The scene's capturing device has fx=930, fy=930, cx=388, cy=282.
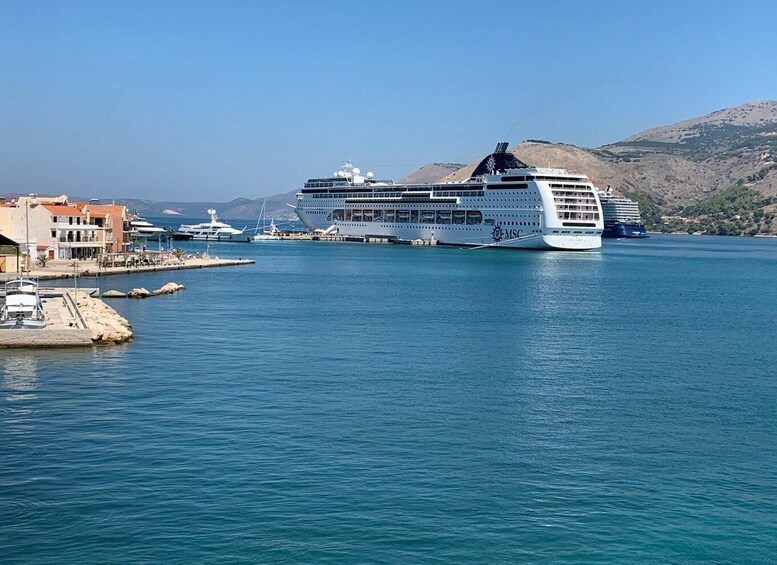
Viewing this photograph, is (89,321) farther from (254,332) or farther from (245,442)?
(245,442)

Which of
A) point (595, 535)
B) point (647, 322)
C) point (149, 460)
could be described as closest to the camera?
point (595, 535)

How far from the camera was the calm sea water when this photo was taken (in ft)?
39.8

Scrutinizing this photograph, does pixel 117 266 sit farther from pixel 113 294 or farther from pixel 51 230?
pixel 113 294

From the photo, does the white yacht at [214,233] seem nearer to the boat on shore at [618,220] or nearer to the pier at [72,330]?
the boat on shore at [618,220]

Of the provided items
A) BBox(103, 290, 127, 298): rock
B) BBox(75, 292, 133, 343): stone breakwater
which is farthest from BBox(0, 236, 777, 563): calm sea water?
BBox(103, 290, 127, 298): rock

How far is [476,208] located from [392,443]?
258 ft

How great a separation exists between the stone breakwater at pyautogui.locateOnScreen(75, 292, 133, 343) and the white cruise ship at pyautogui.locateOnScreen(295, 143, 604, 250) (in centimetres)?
5772

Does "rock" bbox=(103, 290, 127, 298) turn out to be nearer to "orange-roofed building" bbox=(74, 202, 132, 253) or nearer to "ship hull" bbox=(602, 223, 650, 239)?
"orange-roofed building" bbox=(74, 202, 132, 253)

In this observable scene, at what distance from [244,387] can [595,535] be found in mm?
10401

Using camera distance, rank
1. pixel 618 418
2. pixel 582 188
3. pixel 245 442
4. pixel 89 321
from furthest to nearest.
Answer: pixel 582 188 → pixel 89 321 → pixel 618 418 → pixel 245 442

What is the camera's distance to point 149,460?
49.1ft

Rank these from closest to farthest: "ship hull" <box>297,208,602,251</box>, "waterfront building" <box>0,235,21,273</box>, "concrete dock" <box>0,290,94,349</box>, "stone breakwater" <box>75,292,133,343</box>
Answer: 1. "concrete dock" <box>0,290,94,349</box>
2. "stone breakwater" <box>75,292,133,343</box>
3. "waterfront building" <box>0,235,21,273</box>
4. "ship hull" <box>297,208,602,251</box>

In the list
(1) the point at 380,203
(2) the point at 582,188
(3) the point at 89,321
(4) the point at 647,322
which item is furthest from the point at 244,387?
(1) the point at 380,203

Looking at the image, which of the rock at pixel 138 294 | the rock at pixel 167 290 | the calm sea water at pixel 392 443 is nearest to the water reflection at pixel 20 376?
the calm sea water at pixel 392 443
